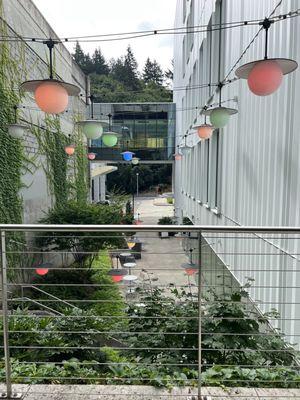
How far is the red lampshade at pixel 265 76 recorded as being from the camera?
2.10 metres

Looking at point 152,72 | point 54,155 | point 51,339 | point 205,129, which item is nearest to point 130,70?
point 152,72

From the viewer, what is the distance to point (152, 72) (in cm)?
5100

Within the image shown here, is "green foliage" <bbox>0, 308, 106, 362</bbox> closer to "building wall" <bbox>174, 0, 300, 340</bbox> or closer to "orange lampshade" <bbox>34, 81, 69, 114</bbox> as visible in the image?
"building wall" <bbox>174, 0, 300, 340</bbox>

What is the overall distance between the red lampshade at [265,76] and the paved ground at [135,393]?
190cm

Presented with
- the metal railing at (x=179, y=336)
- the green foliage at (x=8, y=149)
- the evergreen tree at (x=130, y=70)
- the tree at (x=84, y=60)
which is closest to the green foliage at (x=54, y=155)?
the green foliage at (x=8, y=149)

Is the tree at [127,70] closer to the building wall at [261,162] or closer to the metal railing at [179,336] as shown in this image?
the building wall at [261,162]

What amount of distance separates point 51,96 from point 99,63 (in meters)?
54.5

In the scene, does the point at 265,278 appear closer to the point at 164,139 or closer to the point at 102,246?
the point at 102,246

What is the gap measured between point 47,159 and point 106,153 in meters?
12.9

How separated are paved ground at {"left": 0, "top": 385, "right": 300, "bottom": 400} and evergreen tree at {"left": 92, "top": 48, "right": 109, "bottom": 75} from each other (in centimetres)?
5432

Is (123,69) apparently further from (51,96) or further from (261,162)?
(51,96)

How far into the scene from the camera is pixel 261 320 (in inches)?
95.7

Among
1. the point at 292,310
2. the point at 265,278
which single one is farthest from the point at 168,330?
the point at 265,278

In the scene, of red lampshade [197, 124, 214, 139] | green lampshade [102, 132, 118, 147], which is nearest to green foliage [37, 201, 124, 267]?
green lampshade [102, 132, 118, 147]
